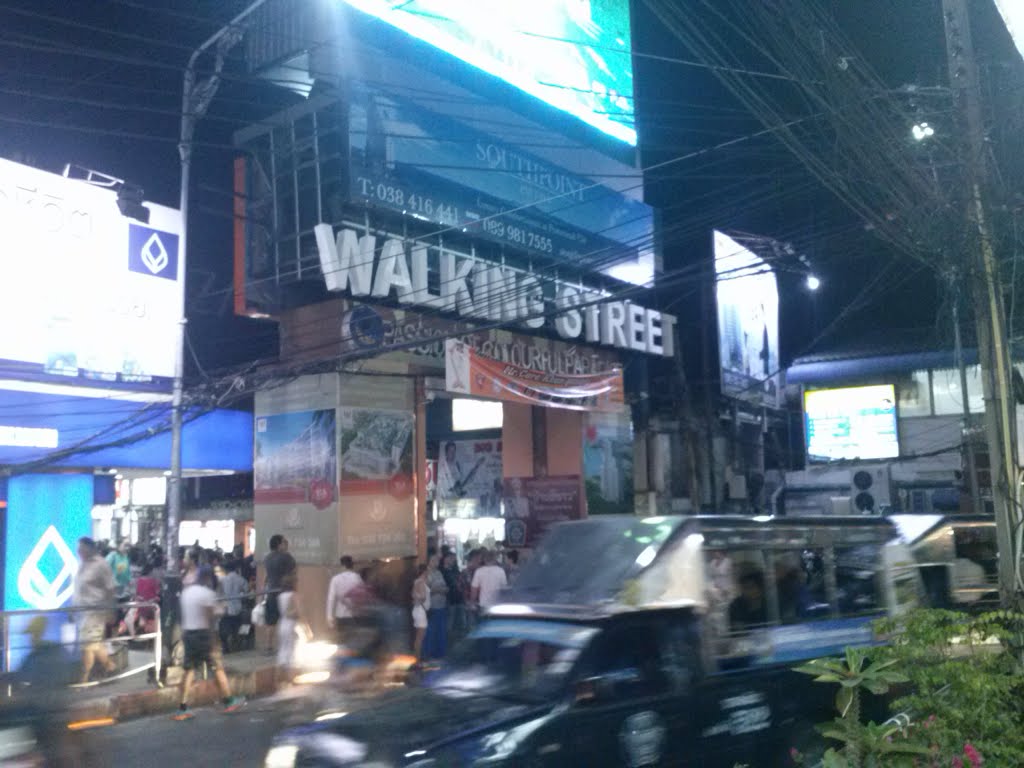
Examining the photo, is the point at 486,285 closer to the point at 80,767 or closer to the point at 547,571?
the point at 547,571

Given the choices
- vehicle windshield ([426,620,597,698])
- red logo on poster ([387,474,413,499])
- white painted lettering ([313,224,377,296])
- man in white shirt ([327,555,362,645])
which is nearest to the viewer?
vehicle windshield ([426,620,597,698])

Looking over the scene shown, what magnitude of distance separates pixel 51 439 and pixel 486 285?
789 centimetres

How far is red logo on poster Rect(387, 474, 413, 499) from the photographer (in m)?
17.0

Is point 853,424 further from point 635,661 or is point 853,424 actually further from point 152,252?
point 635,661

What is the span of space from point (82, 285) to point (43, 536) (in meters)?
3.86

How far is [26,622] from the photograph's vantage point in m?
11.5

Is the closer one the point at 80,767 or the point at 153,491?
the point at 80,767

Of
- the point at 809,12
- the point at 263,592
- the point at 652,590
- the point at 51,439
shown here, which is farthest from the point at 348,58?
the point at 652,590

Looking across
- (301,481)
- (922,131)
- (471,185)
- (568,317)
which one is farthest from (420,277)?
(922,131)

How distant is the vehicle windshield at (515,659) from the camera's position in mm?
6176

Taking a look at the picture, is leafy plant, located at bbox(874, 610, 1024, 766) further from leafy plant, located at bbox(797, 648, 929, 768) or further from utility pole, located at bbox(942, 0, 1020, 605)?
utility pole, located at bbox(942, 0, 1020, 605)

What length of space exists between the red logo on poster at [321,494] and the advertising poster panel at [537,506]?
16.3ft

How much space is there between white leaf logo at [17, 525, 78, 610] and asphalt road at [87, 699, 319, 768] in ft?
12.8

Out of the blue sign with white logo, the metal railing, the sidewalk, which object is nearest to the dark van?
the metal railing
